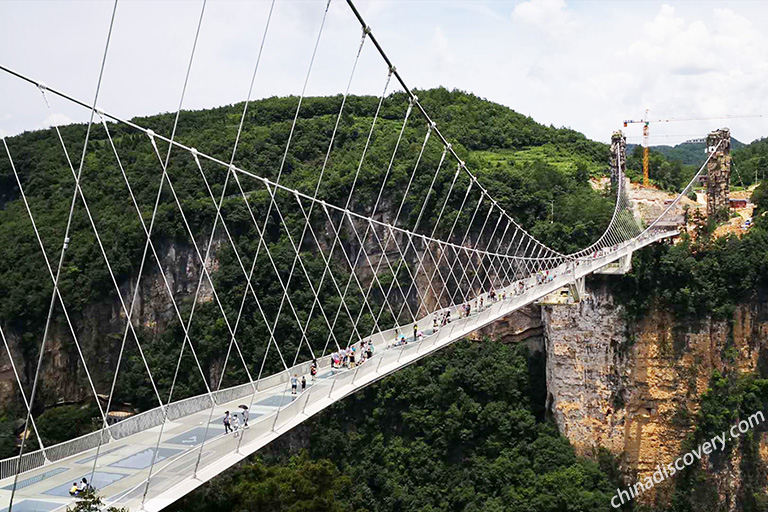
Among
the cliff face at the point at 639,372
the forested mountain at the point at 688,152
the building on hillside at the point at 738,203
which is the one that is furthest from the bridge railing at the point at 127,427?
the forested mountain at the point at 688,152

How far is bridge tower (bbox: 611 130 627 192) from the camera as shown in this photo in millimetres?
37000

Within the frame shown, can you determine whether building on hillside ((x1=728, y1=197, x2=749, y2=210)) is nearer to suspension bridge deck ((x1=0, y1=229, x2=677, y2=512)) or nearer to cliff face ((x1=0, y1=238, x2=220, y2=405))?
suspension bridge deck ((x1=0, y1=229, x2=677, y2=512))

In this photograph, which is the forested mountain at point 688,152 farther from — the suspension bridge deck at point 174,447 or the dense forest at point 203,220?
the suspension bridge deck at point 174,447

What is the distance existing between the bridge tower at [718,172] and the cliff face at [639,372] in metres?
6.32

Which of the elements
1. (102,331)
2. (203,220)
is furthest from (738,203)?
(102,331)

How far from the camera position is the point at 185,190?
38.9 m

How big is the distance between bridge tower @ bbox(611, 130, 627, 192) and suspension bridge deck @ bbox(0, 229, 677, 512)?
2363 cm

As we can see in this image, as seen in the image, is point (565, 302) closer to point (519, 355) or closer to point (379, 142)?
point (519, 355)

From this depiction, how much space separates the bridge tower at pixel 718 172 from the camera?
30609mm

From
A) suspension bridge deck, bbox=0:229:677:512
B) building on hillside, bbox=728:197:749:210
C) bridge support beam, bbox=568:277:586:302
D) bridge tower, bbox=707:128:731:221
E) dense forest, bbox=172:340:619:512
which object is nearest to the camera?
suspension bridge deck, bbox=0:229:677:512

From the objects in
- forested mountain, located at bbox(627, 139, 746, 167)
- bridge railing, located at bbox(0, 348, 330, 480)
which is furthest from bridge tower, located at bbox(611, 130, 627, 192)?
forested mountain, located at bbox(627, 139, 746, 167)

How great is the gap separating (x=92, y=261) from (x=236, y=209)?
7.03 metres
